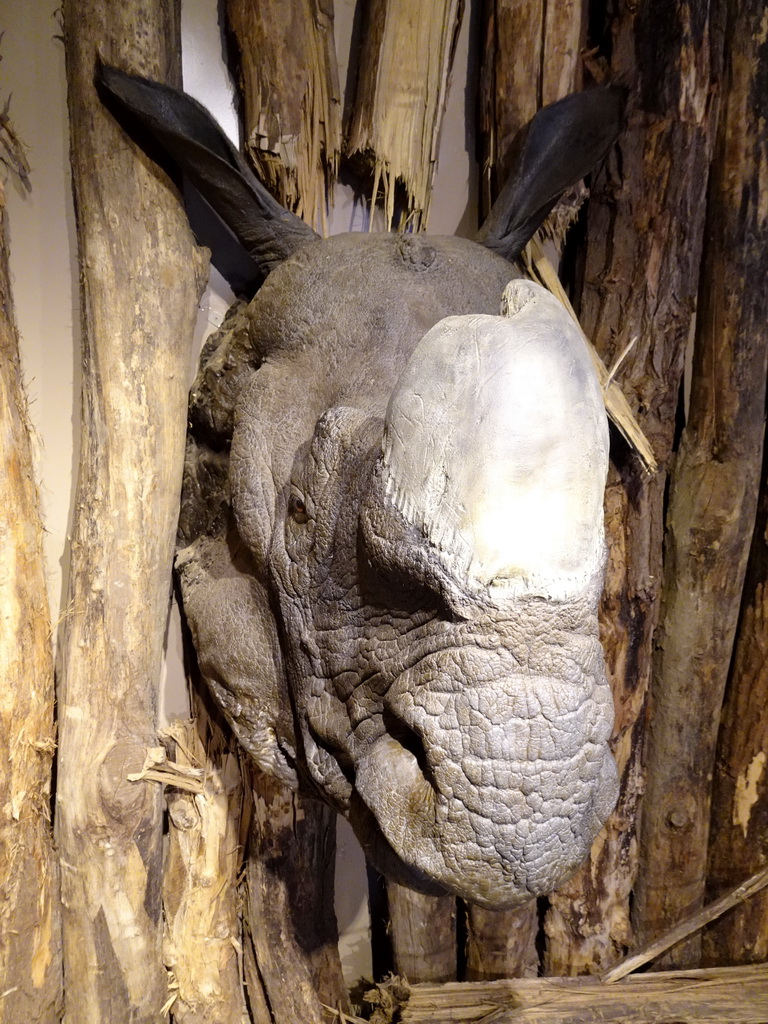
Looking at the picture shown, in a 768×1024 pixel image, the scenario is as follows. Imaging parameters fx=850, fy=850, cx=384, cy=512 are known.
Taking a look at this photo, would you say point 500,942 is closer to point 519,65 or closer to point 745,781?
point 745,781

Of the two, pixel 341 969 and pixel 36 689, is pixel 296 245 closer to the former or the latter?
pixel 36 689

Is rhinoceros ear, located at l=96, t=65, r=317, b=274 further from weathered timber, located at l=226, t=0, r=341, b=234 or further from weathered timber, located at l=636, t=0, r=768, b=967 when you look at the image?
weathered timber, located at l=636, t=0, r=768, b=967

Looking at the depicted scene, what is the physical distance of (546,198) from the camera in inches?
63.0

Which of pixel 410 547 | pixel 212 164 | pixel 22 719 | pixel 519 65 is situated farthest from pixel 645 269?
pixel 22 719

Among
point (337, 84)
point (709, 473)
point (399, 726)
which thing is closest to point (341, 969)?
point (399, 726)

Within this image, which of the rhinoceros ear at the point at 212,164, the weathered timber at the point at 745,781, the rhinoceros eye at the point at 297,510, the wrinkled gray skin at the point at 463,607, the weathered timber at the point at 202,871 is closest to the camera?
the wrinkled gray skin at the point at 463,607

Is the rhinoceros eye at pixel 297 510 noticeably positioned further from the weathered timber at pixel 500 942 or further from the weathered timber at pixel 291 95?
the weathered timber at pixel 500 942

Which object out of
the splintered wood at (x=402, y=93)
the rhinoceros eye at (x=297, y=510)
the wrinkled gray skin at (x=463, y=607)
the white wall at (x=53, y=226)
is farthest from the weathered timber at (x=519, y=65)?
the rhinoceros eye at (x=297, y=510)

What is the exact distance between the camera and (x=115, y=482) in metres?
1.44

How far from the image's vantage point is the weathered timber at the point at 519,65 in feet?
5.57

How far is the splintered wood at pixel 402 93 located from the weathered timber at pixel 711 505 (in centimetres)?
64

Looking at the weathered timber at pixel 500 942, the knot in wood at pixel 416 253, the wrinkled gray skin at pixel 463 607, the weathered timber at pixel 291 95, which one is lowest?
the weathered timber at pixel 500 942

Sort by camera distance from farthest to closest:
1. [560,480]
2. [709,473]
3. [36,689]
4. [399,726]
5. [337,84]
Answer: [709,473], [337,84], [36,689], [399,726], [560,480]

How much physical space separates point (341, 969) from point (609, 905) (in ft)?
2.17
